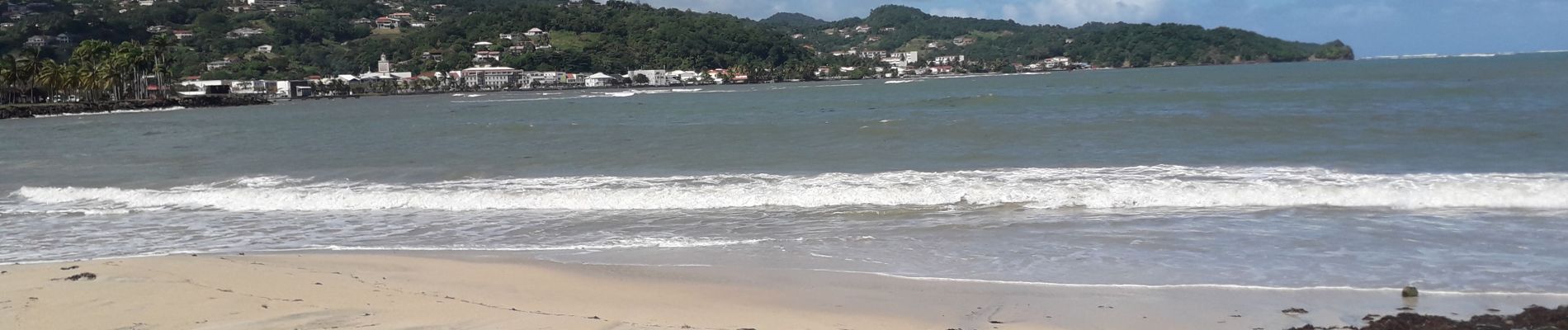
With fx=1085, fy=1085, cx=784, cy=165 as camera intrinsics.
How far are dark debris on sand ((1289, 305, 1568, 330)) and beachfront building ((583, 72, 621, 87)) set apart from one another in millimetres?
129556

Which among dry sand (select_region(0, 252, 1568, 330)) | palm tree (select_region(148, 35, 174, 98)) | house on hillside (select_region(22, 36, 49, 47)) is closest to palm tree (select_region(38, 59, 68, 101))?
palm tree (select_region(148, 35, 174, 98))

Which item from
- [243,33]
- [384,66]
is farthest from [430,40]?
[243,33]

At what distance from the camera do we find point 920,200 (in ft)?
45.3

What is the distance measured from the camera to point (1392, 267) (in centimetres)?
850

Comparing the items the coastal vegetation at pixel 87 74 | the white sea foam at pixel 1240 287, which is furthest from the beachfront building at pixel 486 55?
the white sea foam at pixel 1240 287

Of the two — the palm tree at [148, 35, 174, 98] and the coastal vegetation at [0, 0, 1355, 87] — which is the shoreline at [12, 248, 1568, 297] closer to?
the palm tree at [148, 35, 174, 98]

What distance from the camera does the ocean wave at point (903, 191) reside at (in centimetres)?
1281

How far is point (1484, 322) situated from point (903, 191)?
8384mm

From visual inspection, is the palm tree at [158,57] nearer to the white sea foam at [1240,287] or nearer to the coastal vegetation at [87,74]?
the coastal vegetation at [87,74]

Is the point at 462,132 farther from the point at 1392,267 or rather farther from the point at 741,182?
the point at 1392,267

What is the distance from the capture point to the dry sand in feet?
22.6

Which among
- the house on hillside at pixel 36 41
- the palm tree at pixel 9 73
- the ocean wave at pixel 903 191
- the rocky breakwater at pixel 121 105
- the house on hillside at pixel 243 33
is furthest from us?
the house on hillside at pixel 243 33

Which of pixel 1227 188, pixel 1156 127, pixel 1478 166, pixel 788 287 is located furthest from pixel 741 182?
pixel 1156 127

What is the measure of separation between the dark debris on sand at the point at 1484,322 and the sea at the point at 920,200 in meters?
1.31
